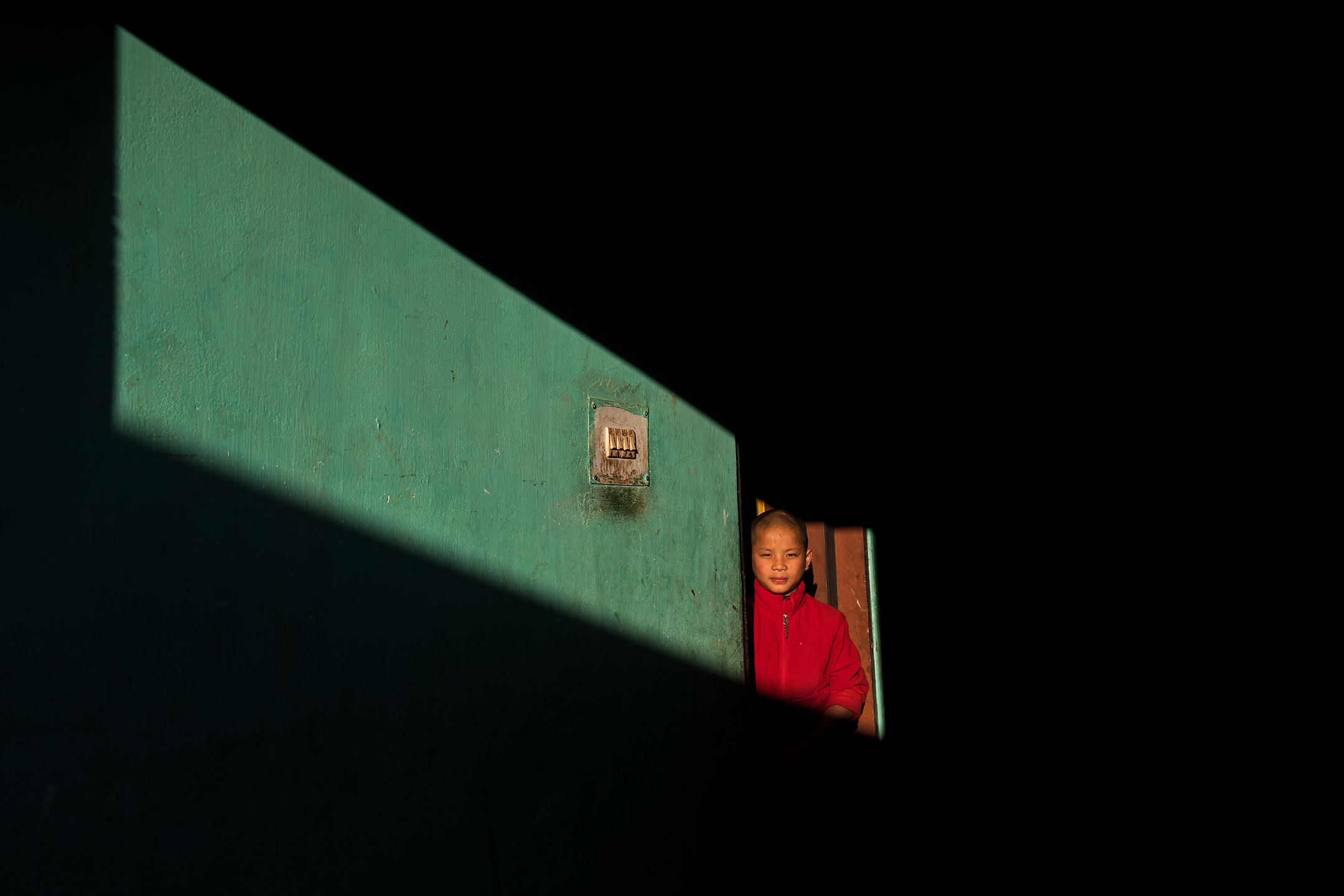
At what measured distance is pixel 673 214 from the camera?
1.79m

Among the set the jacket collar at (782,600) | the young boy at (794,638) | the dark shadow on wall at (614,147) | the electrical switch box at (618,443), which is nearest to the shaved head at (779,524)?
the young boy at (794,638)

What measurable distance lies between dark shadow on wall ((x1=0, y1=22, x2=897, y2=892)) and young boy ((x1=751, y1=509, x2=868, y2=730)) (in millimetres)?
1166

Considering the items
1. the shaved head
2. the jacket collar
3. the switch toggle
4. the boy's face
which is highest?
the switch toggle

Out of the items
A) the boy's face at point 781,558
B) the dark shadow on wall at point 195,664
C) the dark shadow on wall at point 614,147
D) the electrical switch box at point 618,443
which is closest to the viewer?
the dark shadow on wall at point 195,664

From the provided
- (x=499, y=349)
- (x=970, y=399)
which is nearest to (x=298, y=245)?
(x=499, y=349)

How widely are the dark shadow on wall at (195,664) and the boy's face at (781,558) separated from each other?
117 cm

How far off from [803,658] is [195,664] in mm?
1855

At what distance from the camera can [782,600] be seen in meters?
2.45

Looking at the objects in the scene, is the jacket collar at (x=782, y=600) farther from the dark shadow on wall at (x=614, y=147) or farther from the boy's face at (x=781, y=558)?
the dark shadow on wall at (x=614, y=147)

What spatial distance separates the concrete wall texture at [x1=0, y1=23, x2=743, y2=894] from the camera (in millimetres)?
927

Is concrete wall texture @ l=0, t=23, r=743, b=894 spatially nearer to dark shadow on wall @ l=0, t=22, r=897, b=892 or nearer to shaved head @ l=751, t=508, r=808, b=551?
dark shadow on wall @ l=0, t=22, r=897, b=892

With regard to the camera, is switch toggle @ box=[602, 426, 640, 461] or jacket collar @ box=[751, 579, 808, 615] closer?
switch toggle @ box=[602, 426, 640, 461]

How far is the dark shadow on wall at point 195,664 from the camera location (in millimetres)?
908

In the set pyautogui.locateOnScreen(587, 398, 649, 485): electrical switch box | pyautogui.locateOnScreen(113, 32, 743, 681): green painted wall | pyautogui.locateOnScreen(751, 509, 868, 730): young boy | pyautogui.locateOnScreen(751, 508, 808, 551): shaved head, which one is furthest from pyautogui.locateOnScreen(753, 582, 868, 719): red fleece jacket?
pyautogui.locateOnScreen(587, 398, 649, 485): electrical switch box
